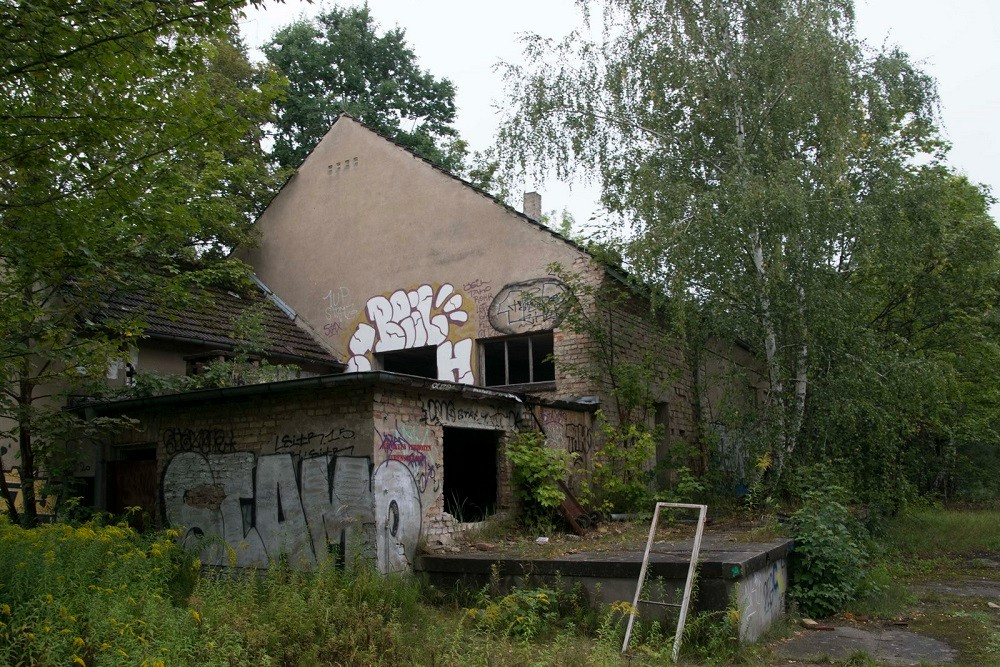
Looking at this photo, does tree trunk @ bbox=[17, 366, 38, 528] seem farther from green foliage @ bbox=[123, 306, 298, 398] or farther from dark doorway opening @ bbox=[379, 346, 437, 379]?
dark doorway opening @ bbox=[379, 346, 437, 379]

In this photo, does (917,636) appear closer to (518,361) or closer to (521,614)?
(521,614)

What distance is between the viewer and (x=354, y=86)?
30.7 meters

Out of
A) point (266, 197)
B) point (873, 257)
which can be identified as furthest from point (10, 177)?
point (266, 197)

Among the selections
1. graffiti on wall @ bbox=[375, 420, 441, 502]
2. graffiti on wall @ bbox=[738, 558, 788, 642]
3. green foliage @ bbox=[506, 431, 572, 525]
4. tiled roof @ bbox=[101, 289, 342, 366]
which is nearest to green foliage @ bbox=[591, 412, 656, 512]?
green foliage @ bbox=[506, 431, 572, 525]

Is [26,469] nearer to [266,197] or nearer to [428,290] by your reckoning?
[428,290]

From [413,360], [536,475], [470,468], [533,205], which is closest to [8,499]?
[470,468]

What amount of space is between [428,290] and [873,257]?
27.1ft

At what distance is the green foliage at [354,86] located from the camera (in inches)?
1133

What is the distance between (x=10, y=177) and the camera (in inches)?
332

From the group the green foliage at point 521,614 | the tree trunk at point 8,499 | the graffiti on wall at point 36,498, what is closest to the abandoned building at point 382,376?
the graffiti on wall at point 36,498

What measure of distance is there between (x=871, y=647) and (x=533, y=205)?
38.7ft

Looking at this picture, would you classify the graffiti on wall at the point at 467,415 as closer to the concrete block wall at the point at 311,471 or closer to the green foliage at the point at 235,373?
the concrete block wall at the point at 311,471

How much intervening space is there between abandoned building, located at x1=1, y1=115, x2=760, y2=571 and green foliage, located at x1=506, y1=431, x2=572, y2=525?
0.84ft

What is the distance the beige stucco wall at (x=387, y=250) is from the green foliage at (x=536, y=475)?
3623 mm
